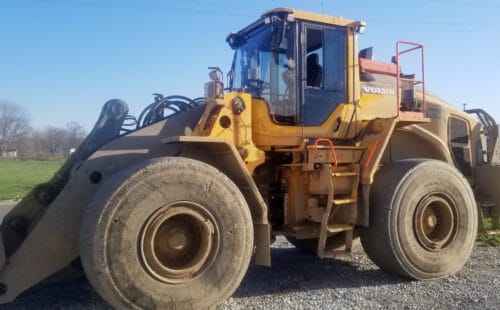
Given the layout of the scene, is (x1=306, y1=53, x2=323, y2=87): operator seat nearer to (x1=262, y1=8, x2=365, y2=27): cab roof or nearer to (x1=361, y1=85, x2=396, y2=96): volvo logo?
(x1=262, y1=8, x2=365, y2=27): cab roof

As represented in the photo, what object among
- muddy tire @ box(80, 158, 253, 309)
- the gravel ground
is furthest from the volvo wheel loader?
the gravel ground

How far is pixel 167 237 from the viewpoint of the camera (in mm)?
4758

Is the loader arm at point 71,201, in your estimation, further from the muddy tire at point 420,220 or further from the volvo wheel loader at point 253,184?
the muddy tire at point 420,220

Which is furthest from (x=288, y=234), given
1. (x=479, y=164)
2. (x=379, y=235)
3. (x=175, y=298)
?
(x=479, y=164)

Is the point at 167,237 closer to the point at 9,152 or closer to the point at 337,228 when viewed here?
the point at 337,228

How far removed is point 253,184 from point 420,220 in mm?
2418

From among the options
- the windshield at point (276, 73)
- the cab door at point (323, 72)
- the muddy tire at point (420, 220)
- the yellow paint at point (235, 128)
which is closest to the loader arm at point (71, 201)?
the yellow paint at point (235, 128)

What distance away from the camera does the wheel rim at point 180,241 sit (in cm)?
457

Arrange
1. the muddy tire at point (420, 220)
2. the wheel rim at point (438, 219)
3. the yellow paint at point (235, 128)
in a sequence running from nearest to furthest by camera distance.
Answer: the yellow paint at point (235, 128) → the muddy tire at point (420, 220) → the wheel rim at point (438, 219)

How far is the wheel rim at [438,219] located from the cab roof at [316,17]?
2.52 metres

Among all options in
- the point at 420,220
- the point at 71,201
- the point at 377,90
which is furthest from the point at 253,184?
the point at 377,90

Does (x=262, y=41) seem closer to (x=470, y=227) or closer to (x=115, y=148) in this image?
(x=115, y=148)

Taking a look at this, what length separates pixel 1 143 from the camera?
88812 mm

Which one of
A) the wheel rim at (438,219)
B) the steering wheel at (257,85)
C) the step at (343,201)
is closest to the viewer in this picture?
the step at (343,201)
